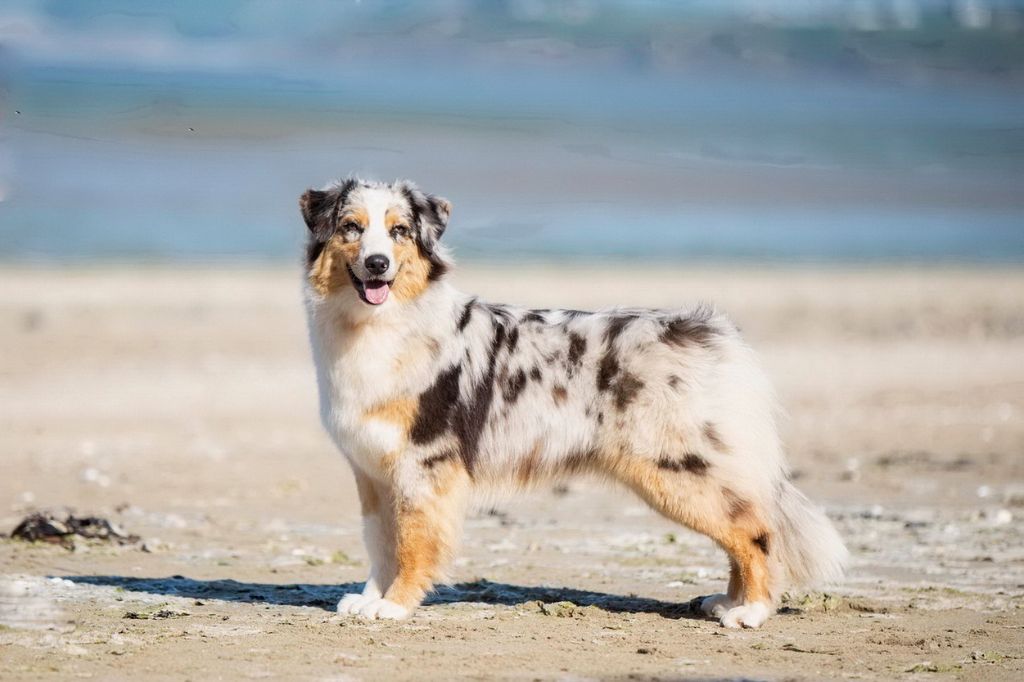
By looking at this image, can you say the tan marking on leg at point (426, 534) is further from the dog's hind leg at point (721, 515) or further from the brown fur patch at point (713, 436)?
the brown fur patch at point (713, 436)

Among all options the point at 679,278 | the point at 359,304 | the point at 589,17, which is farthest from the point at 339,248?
the point at 589,17

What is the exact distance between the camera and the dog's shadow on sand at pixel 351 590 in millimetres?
7535

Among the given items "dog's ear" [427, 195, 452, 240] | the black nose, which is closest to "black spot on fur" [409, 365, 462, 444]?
the black nose

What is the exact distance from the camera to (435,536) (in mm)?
7141

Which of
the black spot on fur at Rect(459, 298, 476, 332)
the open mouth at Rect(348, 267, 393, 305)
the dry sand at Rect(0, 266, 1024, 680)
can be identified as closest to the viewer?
the dry sand at Rect(0, 266, 1024, 680)

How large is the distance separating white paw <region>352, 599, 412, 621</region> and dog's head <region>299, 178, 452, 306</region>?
1.52m

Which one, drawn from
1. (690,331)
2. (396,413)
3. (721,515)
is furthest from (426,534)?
(690,331)

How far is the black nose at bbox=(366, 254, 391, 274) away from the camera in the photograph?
695 cm

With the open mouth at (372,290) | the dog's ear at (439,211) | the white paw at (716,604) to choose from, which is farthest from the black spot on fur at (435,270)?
the white paw at (716,604)

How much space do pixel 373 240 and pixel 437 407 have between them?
0.90m

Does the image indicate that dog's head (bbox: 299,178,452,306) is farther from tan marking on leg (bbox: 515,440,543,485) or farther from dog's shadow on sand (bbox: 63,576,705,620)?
dog's shadow on sand (bbox: 63,576,705,620)

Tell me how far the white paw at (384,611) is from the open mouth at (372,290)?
1521 millimetres

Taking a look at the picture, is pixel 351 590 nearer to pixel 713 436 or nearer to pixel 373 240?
pixel 373 240

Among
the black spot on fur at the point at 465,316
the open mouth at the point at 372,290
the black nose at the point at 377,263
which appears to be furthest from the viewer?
the black spot on fur at the point at 465,316
